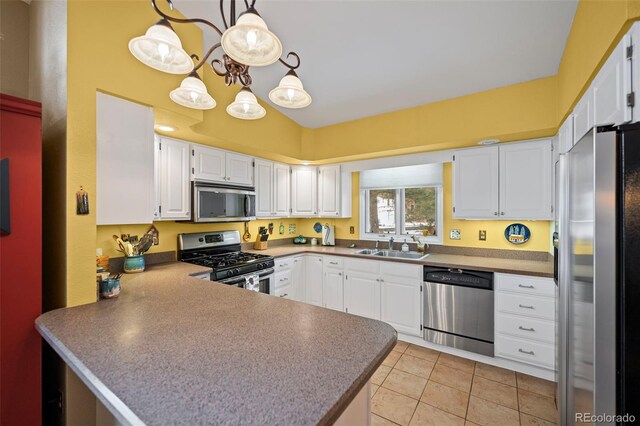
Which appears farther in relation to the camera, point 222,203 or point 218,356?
point 222,203

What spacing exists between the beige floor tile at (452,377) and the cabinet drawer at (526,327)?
55 centimetres

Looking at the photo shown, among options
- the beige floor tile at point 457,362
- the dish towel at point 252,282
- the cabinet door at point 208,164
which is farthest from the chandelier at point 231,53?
the beige floor tile at point 457,362

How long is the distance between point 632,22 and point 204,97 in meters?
2.11

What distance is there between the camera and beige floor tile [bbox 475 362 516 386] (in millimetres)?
2396

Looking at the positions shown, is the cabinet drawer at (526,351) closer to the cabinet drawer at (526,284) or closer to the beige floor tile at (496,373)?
the beige floor tile at (496,373)

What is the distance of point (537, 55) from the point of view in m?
2.21

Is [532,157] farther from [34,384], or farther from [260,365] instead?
[34,384]

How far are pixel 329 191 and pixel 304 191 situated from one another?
0.40m

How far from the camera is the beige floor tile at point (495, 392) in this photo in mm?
2125

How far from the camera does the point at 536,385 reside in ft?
7.63

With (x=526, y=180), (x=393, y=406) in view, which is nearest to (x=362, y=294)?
(x=393, y=406)

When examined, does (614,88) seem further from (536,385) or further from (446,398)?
(536,385)

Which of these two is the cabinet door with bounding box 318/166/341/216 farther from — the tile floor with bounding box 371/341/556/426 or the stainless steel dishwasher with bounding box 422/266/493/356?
the tile floor with bounding box 371/341/556/426

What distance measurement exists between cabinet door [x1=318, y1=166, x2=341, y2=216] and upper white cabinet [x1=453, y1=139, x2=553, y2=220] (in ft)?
5.32
